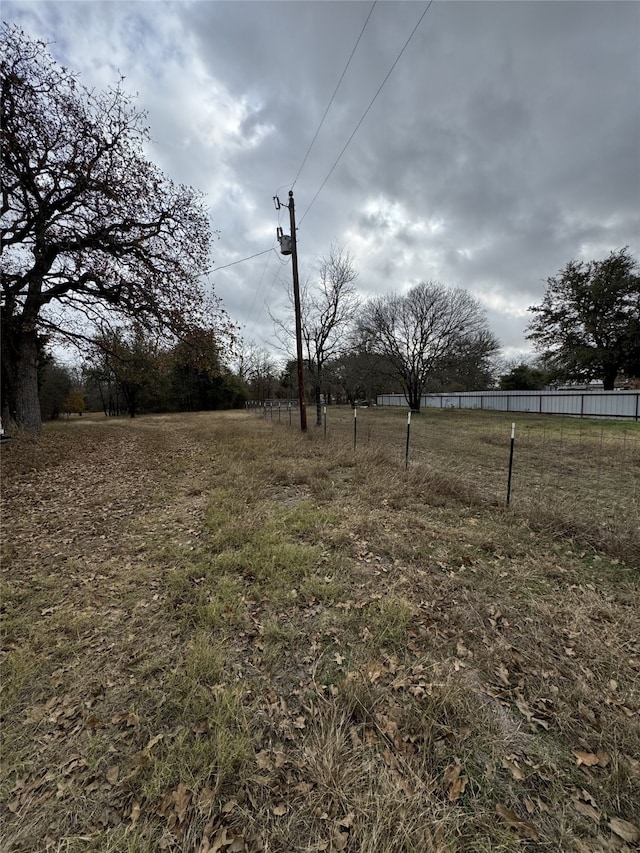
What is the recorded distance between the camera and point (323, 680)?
2.16m

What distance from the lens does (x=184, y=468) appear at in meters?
7.96

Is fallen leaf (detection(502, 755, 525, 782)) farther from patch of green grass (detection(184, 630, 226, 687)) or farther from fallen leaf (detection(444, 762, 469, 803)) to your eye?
patch of green grass (detection(184, 630, 226, 687))

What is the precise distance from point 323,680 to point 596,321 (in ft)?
97.5

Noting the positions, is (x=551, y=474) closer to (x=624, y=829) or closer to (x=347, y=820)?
(x=624, y=829)

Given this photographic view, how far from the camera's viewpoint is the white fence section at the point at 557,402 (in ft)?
61.6

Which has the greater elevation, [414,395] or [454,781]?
[414,395]

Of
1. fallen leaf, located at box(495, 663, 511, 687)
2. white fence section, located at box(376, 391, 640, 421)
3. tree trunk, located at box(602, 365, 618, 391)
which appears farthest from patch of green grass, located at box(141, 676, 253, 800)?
tree trunk, located at box(602, 365, 618, 391)

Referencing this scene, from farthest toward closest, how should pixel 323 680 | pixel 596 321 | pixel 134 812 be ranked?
pixel 596 321, pixel 323 680, pixel 134 812

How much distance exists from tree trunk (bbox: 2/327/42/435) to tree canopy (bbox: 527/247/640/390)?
103 ft

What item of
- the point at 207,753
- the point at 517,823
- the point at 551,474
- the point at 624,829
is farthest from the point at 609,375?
the point at 207,753

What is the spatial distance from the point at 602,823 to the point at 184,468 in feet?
26.3

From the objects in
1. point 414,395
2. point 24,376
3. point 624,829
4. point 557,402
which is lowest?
point 624,829

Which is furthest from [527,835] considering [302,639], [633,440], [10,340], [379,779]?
[10,340]

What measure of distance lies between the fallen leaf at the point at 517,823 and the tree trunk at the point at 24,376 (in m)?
14.1
